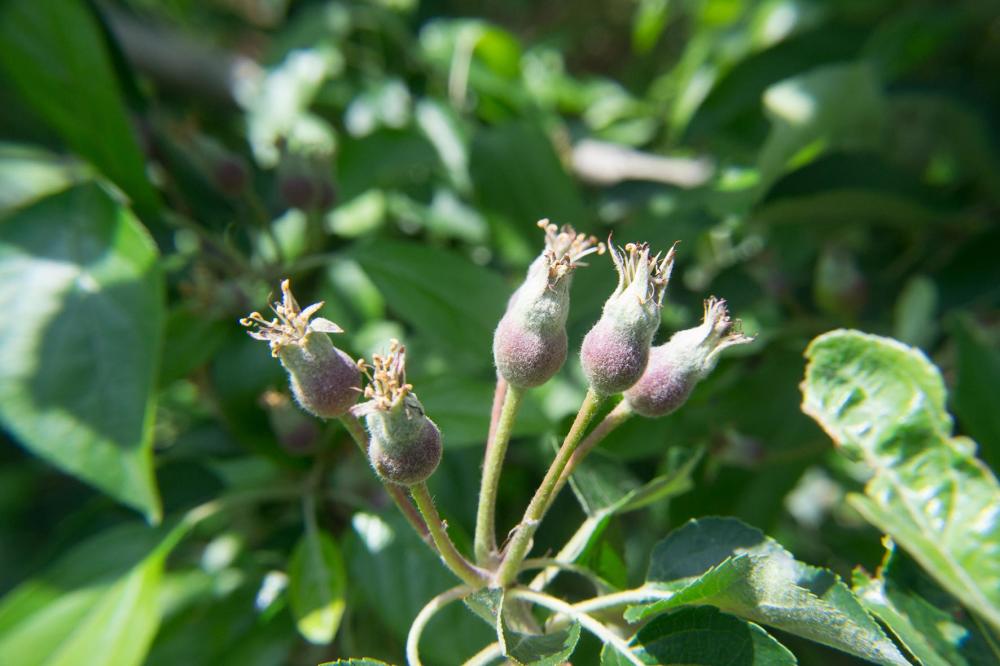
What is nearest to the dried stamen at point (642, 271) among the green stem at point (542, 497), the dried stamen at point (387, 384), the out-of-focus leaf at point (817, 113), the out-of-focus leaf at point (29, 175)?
the green stem at point (542, 497)

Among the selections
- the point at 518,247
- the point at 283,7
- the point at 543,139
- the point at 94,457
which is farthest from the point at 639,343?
the point at 283,7

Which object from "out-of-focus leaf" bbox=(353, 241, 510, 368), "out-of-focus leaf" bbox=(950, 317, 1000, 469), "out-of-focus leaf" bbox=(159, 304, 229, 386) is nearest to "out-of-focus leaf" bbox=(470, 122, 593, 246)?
"out-of-focus leaf" bbox=(353, 241, 510, 368)

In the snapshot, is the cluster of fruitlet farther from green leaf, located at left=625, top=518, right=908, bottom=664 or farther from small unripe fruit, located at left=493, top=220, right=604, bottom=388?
green leaf, located at left=625, top=518, right=908, bottom=664

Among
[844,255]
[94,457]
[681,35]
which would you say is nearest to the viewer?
[94,457]

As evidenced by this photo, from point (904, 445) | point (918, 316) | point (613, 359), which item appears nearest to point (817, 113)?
point (918, 316)

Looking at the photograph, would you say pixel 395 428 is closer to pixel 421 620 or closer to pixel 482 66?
pixel 421 620

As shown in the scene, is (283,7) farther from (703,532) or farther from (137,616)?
(703,532)

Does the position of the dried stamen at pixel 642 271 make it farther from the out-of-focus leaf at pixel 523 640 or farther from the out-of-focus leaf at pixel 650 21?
the out-of-focus leaf at pixel 650 21
